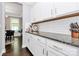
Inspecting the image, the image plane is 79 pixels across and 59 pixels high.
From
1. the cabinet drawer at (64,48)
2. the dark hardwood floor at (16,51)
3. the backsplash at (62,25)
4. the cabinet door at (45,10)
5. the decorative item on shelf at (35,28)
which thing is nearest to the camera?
the cabinet drawer at (64,48)

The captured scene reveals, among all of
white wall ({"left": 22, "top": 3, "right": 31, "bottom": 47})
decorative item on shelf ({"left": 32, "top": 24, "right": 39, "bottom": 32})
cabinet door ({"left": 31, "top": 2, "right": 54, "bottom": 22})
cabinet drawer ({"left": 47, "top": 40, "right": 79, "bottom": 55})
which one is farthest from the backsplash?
white wall ({"left": 22, "top": 3, "right": 31, "bottom": 47})

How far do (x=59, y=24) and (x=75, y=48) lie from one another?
1.59 meters

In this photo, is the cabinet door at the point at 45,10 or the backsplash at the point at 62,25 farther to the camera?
the cabinet door at the point at 45,10

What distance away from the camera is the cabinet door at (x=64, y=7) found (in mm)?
1718

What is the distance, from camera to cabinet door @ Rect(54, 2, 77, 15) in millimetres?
1718

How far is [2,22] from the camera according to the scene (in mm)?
3625

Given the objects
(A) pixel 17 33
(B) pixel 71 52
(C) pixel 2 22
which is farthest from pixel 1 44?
(A) pixel 17 33

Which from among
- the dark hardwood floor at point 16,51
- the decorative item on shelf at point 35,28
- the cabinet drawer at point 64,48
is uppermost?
the decorative item on shelf at point 35,28

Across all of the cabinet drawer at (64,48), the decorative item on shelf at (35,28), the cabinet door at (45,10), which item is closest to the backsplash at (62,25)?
the cabinet door at (45,10)

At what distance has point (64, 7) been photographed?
199cm

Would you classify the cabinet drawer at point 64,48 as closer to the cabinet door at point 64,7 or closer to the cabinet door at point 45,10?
the cabinet door at point 64,7

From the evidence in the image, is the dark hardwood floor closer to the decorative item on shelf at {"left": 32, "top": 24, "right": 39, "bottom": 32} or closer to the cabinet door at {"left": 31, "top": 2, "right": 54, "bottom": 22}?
the decorative item on shelf at {"left": 32, "top": 24, "right": 39, "bottom": 32}

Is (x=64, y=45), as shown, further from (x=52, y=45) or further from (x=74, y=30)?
(x=74, y=30)

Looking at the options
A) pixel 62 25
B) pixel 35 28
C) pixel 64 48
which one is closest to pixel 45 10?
pixel 62 25
